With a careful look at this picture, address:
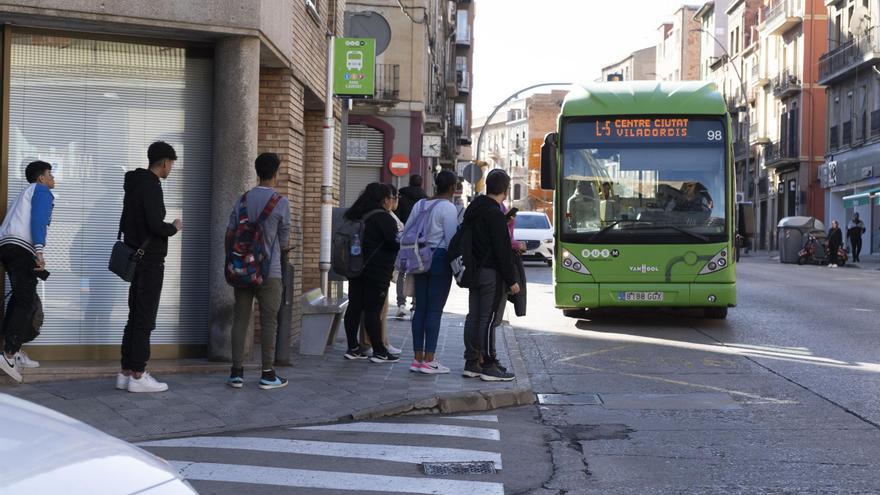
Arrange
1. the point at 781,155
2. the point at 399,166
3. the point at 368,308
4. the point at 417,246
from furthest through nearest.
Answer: the point at 781,155, the point at 399,166, the point at 368,308, the point at 417,246

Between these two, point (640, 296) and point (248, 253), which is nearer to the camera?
point (248, 253)

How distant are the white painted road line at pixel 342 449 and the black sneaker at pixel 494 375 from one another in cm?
278

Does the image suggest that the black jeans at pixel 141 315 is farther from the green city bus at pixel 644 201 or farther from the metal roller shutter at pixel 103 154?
the green city bus at pixel 644 201

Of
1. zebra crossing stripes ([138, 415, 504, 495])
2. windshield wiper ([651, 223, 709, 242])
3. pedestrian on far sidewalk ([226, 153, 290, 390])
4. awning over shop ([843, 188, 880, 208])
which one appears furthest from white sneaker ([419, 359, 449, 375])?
awning over shop ([843, 188, 880, 208])

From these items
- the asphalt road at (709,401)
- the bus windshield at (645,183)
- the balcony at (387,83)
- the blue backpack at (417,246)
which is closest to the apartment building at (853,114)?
the balcony at (387,83)

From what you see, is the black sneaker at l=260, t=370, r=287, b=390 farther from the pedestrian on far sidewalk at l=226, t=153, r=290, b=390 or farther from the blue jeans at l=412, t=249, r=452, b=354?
the blue jeans at l=412, t=249, r=452, b=354

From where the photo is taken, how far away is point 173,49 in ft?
36.0

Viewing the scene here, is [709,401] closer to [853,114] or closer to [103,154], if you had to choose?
[103,154]

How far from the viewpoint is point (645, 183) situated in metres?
15.9

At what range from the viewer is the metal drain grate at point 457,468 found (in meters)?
6.74

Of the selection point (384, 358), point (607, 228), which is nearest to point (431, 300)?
point (384, 358)

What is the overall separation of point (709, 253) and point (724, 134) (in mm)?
1646

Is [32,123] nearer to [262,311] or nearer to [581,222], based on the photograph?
[262,311]

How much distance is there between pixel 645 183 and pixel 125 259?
8692 mm
